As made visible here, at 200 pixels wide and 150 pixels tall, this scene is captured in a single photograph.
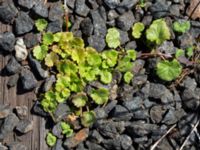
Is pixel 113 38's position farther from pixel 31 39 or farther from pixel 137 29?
pixel 31 39

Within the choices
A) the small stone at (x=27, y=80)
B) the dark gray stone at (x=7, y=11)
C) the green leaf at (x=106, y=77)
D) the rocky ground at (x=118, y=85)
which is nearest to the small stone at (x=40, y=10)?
the rocky ground at (x=118, y=85)

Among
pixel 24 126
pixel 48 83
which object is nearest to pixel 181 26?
pixel 48 83

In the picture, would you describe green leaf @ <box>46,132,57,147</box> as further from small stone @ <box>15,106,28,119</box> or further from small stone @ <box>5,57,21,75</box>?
small stone @ <box>5,57,21,75</box>

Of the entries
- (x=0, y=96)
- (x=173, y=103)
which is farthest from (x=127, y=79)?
(x=0, y=96)

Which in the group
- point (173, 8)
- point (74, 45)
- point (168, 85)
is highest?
point (173, 8)

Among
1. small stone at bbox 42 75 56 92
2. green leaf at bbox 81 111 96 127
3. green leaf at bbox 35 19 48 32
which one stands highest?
green leaf at bbox 35 19 48 32

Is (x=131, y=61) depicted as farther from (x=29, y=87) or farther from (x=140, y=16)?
(x=29, y=87)

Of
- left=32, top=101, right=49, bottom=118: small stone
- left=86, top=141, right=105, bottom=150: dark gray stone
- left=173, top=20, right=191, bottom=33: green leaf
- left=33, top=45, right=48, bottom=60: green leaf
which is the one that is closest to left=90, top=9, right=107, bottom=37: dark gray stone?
left=33, top=45, right=48, bottom=60: green leaf
